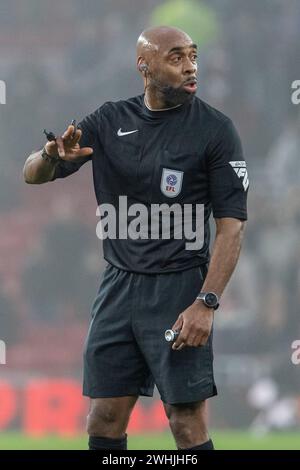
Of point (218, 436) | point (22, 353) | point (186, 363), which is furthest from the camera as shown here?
point (22, 353)

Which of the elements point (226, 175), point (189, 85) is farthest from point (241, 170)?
point (189, 85)

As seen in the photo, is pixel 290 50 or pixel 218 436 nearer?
pixel 218 436

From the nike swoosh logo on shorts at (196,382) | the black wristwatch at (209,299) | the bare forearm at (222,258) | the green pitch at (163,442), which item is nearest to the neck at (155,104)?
the bare forearm at (222,258)

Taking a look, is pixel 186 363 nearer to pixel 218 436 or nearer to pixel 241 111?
pixel 218 436

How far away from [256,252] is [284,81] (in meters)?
1.81

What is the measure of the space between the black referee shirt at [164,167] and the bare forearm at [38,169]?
2.7 inches

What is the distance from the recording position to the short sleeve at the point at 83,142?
4.86m

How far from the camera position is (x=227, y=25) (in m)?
11.9

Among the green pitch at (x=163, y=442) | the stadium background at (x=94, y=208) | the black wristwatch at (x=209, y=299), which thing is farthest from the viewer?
the stadium background at (x=94, y=208)

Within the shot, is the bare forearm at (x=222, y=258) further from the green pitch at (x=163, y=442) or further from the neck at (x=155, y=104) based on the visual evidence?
the green pitch at (x=163, y=442)

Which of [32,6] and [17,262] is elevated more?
[32,6]

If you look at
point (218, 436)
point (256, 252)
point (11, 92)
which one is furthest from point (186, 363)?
point (11, 92)

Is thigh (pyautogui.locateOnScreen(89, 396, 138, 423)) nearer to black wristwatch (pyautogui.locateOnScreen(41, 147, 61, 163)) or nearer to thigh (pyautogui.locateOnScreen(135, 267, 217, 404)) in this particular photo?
thigh (pyautogui.locateOnScreen(135, 267, 217, 404))

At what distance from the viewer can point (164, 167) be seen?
4.76 metres
